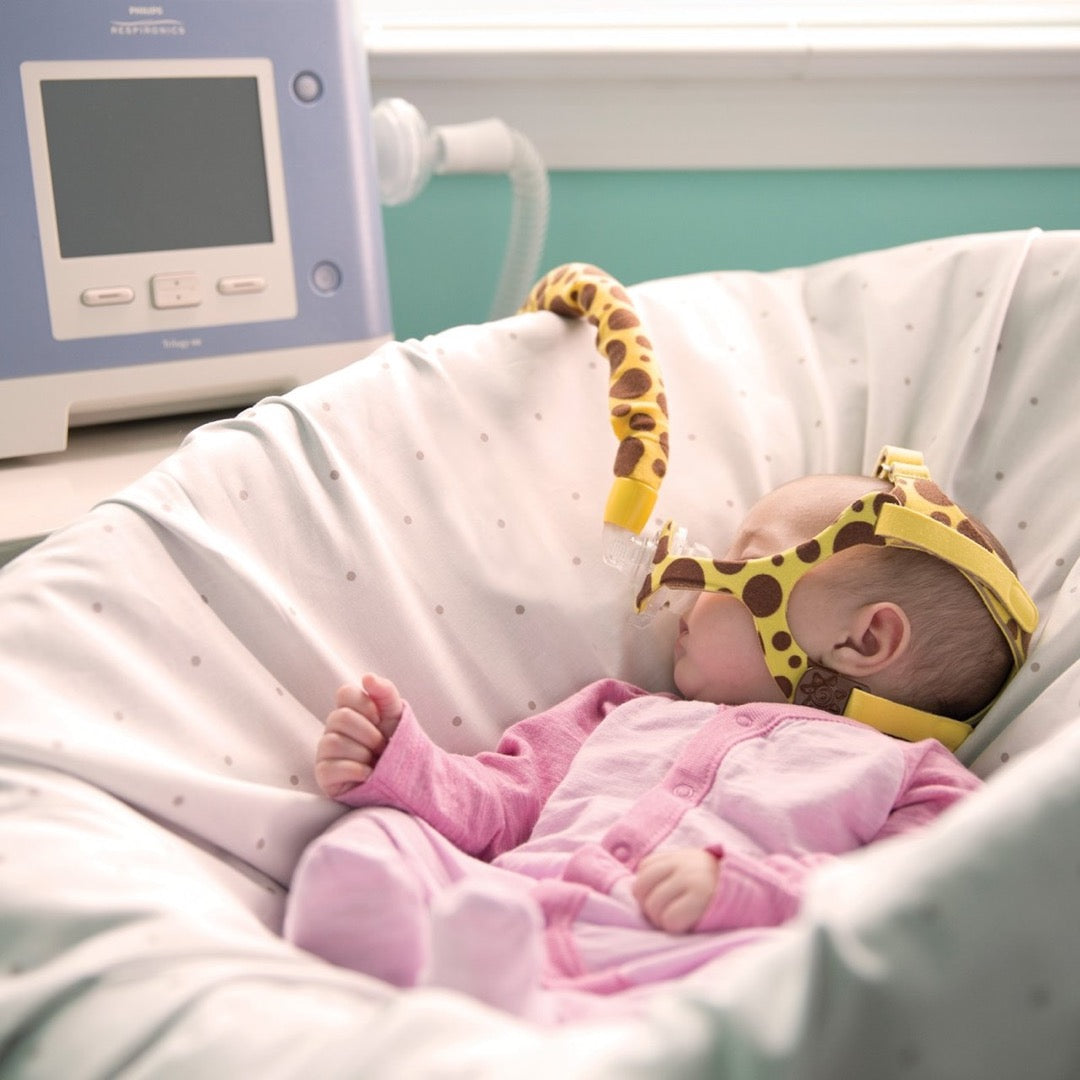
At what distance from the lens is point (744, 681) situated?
98cm

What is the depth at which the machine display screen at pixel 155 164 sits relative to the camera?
1001 millimetres

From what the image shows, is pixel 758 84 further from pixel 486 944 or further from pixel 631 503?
pixel 486 944

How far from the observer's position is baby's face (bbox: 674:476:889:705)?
96 centimetres

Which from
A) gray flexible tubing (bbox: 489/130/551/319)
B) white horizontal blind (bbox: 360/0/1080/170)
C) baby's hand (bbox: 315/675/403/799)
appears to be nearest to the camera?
baby's hand (bbox: 315/675/403/799)

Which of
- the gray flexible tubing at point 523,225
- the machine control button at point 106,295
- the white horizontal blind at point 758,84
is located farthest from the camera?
the white horizontal blind at point 758,84

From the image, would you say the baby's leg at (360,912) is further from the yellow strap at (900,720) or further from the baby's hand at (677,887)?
the yellow strap at (900,720)

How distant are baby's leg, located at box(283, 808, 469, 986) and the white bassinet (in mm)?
36

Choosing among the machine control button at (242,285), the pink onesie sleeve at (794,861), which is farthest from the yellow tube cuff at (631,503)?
the machine control button at (242,285)

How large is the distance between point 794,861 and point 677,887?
0.27 feet

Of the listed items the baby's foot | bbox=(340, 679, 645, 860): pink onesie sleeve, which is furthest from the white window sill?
the baby's foot

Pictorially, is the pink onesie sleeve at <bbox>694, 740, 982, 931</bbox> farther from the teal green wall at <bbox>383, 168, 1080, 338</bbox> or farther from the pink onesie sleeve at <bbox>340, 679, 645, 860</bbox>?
the teal green wall at <bbox>383, 168, 1080, 338</bbox>

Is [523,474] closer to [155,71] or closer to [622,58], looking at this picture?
[155,71]

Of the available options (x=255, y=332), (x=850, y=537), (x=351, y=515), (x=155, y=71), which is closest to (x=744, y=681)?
(x=850, y=537)

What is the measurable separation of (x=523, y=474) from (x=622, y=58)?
601 millimetres
